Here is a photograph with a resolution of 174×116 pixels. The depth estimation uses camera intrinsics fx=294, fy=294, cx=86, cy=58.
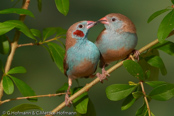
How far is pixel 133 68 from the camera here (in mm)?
1004

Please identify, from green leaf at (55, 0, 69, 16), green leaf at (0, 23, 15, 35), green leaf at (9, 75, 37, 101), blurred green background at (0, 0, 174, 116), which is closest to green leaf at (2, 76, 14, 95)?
green leaf at (9, 75, 37, 101)

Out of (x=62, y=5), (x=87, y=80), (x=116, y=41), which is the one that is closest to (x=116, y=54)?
(x=116, y=41)

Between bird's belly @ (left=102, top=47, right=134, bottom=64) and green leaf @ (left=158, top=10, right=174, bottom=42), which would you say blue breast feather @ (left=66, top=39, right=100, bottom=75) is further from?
green leaf @ (left=158, top=10, right=174, bottom=42)

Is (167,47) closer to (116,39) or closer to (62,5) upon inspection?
(116,39)

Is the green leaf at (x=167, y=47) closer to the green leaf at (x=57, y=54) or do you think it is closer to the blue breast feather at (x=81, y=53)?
the blue breast feather at (x=81, y=53)

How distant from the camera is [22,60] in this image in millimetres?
2535

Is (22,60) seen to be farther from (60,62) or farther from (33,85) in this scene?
(60,62)

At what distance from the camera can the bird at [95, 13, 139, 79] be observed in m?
1.15

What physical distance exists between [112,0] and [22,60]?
95cm

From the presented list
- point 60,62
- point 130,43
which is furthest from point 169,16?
point 60,62

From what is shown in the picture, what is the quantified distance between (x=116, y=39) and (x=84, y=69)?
173 millimetres

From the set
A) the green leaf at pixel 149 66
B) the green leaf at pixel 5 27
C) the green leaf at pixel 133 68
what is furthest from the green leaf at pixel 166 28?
the green leaf at pixel 5 27

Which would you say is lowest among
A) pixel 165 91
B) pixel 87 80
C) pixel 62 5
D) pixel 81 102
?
pixel 87 80

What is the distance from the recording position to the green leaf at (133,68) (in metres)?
1.00
